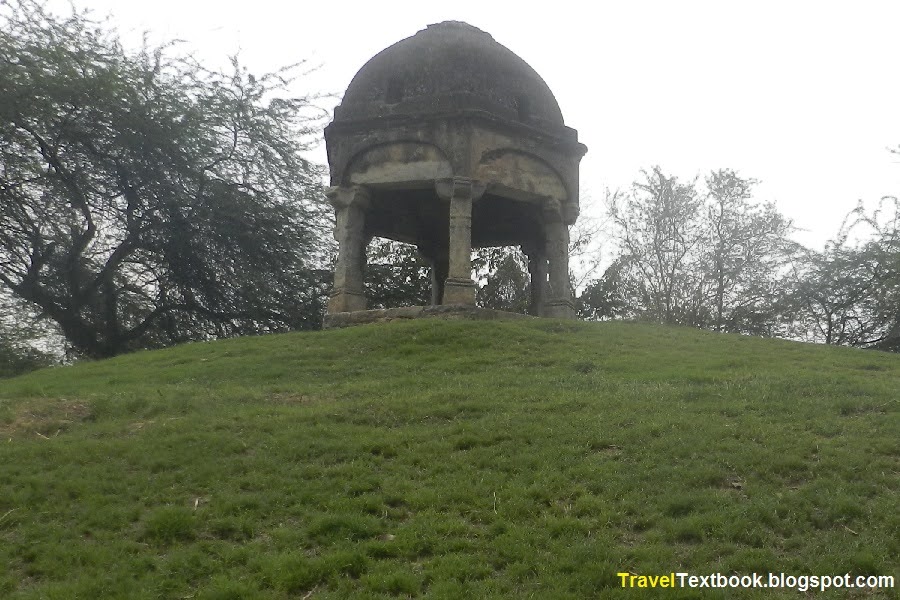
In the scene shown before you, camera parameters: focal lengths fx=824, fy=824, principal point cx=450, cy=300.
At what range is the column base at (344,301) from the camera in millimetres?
13648

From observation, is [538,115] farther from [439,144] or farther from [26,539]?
[26,539]

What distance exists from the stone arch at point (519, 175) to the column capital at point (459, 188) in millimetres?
178

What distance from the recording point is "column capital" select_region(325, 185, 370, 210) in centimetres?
1382

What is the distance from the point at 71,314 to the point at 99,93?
16.0 feet

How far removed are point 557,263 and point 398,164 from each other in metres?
3.26

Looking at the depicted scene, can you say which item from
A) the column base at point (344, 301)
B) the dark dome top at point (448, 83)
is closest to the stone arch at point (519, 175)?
the dark dome top at point (448, 83)

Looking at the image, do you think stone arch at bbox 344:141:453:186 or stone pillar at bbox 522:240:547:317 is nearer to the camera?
stone arch at bbox 344:141:453:186

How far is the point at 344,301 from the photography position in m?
13.7

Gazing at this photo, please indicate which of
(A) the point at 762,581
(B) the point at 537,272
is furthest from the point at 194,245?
(A) the point at 762,581

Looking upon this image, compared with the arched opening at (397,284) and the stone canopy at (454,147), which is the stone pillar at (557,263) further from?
the arched opening at (397,284)

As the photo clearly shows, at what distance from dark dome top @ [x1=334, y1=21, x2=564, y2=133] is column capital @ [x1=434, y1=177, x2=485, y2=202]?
116cm

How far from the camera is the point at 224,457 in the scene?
21.9 ft

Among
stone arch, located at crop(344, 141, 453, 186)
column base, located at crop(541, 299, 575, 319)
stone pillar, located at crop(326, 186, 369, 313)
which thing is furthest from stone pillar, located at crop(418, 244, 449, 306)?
stone arch, located at crop(344, 141, 453, 186)

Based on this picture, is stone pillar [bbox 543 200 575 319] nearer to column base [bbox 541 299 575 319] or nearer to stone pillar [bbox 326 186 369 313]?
column base [bbox 541 299 575 319]
